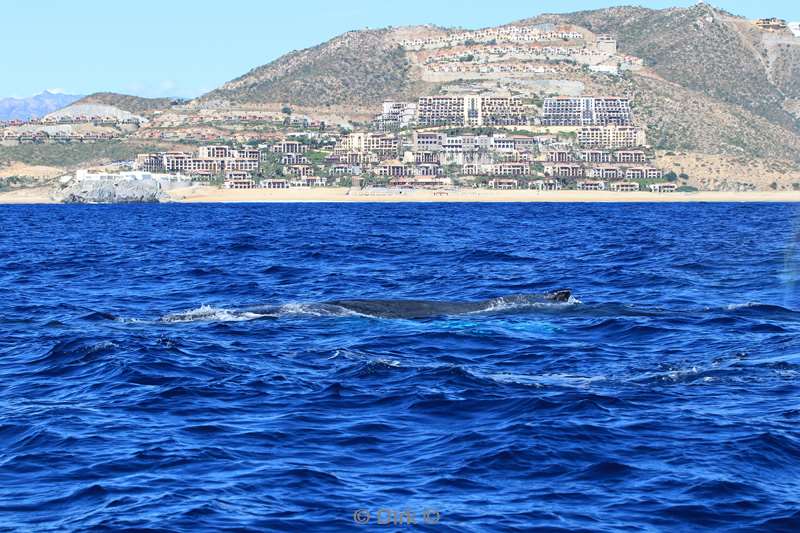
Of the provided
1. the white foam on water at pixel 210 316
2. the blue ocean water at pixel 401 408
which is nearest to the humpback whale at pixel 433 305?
the blue ocean water at pixel 401 408

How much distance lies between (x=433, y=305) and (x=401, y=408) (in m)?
20.2

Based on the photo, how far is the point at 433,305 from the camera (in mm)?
48906

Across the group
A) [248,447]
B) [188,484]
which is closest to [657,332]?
[248,447]

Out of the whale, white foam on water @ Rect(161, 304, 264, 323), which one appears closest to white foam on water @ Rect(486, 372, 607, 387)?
the whale

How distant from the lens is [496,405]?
2925 centimetres

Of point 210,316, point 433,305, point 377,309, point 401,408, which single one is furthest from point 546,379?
point 210,316

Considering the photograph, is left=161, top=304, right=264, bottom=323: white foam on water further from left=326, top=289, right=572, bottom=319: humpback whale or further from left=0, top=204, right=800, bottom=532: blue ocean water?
left=326, top=289, right=572, bottom=319: humpback whale

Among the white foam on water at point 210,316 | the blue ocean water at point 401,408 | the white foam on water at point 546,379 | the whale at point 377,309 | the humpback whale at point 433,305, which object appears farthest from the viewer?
the humpback whale at point 433,305

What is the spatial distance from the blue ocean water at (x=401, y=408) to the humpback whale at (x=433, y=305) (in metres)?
0.26

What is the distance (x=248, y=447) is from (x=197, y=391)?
21.4 feet

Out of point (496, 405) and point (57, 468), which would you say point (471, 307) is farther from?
point (57, 468)

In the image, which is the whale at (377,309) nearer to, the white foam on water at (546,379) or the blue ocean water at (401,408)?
the blue ocean water at (401,408)

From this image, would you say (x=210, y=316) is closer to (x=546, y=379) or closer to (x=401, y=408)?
(x=546, y=379)

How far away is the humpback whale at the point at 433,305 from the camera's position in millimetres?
47000
